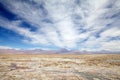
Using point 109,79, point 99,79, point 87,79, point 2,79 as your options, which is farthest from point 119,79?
point 2,79

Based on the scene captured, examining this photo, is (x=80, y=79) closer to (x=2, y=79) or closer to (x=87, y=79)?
(x=87, y=79)

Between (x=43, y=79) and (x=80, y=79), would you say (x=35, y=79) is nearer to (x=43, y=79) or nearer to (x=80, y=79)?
(x=43, y=79)

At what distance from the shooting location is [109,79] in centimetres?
1260

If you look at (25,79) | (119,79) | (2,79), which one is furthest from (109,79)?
(2,79)

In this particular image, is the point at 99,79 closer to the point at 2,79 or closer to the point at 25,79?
the point at 25,79

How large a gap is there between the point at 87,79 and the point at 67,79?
2.26 m

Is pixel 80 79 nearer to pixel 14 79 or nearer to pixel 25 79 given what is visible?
pixel 25 79

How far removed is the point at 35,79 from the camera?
12.5 meters

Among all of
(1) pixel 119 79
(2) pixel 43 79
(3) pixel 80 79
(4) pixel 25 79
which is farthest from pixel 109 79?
(4) pixel 25 79

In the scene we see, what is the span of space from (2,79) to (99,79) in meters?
10.5

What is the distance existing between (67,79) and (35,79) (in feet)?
11.5

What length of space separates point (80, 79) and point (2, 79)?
8.45 meters

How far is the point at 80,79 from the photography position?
41.5ft

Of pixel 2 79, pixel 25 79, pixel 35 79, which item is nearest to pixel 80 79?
pixel 35 79
